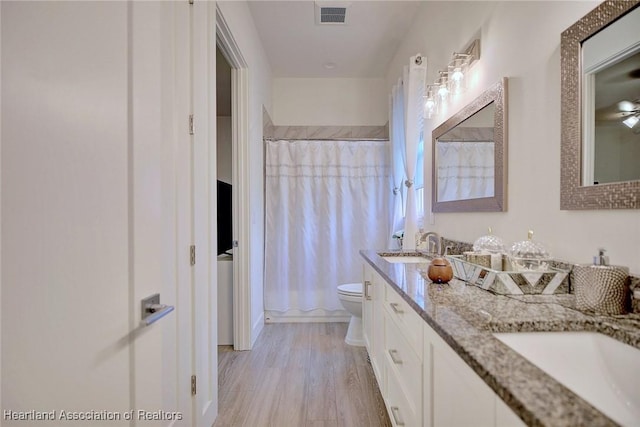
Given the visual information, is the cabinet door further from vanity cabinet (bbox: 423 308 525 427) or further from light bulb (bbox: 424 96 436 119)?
light bulb (bbox: 424 96 436 119)

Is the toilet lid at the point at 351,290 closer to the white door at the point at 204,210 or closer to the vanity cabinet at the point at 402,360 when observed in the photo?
the vanity cabinet at the point at 402,360

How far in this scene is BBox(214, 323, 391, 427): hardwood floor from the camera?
1.77 metres

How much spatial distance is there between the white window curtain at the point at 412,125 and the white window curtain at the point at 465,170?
405 millimetres

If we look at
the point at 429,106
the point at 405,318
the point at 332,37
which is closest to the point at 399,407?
the point at 405,318

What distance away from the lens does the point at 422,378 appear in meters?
1.02

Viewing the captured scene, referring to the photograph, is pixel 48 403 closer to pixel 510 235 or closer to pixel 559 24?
pixel 510 235

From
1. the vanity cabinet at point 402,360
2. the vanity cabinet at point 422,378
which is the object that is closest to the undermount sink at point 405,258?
the vanity cabinet at point 422,378

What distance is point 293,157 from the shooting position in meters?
3.47

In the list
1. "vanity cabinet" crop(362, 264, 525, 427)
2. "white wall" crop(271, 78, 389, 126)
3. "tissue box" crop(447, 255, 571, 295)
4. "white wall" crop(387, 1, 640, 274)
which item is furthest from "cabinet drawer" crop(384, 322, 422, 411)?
"white wall" crop(271, 78, 389, 126)

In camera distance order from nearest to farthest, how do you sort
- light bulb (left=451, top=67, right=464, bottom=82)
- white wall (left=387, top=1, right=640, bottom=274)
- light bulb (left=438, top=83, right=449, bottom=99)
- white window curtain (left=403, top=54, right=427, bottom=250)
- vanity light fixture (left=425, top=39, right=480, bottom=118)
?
white wall (left=387, top=1, right=640, bottom=274) < vanity light fixture (left=425, top=39, right=480, bottom=118) < light bulb (left=451, top=67, right=464, bottom=82) < light bulb (left=438, top=83, right=449, bottom=99) < white window curtain (left=403, top=54, right=427, bottom=250)

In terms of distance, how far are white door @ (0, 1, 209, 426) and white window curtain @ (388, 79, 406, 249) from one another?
101 inches

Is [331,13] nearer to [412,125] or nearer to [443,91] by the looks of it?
[412,125]

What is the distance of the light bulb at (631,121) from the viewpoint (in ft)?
2.74

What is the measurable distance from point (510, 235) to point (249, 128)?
2.09 meters
